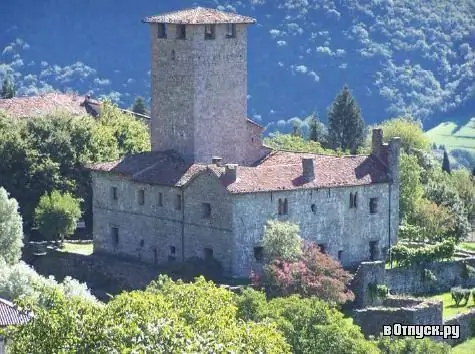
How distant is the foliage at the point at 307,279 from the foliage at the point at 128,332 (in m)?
19.3

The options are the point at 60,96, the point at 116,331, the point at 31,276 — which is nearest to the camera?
the point at 116,331

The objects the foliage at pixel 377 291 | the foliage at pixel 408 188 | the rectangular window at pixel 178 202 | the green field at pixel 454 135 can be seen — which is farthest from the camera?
the green field at pixel 454 135

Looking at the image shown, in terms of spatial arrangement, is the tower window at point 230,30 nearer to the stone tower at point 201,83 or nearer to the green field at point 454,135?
the stone tower at point 201,83

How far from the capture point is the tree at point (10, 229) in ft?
264

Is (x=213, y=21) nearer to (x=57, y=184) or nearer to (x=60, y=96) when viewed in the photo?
(x=57, y=184)

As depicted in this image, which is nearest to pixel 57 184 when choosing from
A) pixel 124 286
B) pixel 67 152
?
pixel 67 152

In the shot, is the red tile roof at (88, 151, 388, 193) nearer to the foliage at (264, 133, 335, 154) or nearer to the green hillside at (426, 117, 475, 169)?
the foliage at (264, 133, 335, 154)

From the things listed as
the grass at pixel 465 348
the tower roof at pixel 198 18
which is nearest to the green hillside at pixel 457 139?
the tower roof at pixel 198 18

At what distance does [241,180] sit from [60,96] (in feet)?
115

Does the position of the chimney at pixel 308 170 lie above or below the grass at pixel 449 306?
above

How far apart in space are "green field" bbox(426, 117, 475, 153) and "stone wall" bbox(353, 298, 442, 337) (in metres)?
110

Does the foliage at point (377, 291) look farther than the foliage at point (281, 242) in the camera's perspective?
Yes

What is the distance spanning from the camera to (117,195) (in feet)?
272

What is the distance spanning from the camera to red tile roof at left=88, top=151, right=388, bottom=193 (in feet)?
254
